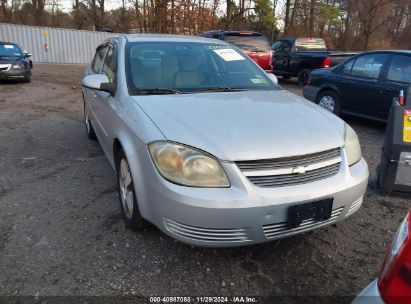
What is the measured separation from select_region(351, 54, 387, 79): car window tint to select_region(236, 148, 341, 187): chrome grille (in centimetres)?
461

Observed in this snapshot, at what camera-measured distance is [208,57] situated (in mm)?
3803

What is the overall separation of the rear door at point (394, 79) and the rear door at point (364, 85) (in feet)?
0.32

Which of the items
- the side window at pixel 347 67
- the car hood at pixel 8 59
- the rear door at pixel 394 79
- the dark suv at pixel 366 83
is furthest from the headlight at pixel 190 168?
the car hood at pixel 8 59

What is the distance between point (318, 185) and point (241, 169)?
540 mm

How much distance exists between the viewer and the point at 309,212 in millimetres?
→ 2330

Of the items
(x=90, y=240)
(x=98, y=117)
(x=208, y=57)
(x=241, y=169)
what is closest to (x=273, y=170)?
(x=241, y=169)

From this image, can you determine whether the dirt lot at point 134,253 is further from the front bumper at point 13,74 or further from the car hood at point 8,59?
the car hood at point 8,59

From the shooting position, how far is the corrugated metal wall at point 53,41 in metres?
20.6

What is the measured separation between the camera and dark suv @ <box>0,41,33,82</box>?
11.6 m

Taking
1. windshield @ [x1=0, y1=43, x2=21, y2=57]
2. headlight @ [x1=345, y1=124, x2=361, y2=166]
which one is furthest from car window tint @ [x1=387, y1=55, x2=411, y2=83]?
windshield @ [x1=0, y1=43, x2=21, y2=57]

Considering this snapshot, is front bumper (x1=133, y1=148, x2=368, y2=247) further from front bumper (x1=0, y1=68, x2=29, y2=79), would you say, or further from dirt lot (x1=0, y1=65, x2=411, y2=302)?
front bumper (x1=0, y1=68, x2=29, y2=79)

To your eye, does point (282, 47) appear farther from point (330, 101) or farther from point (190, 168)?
point (190, 168)

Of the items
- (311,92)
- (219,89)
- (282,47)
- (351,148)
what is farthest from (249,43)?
(351,148)

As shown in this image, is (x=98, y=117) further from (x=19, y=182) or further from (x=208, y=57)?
(x=208, y=57)
